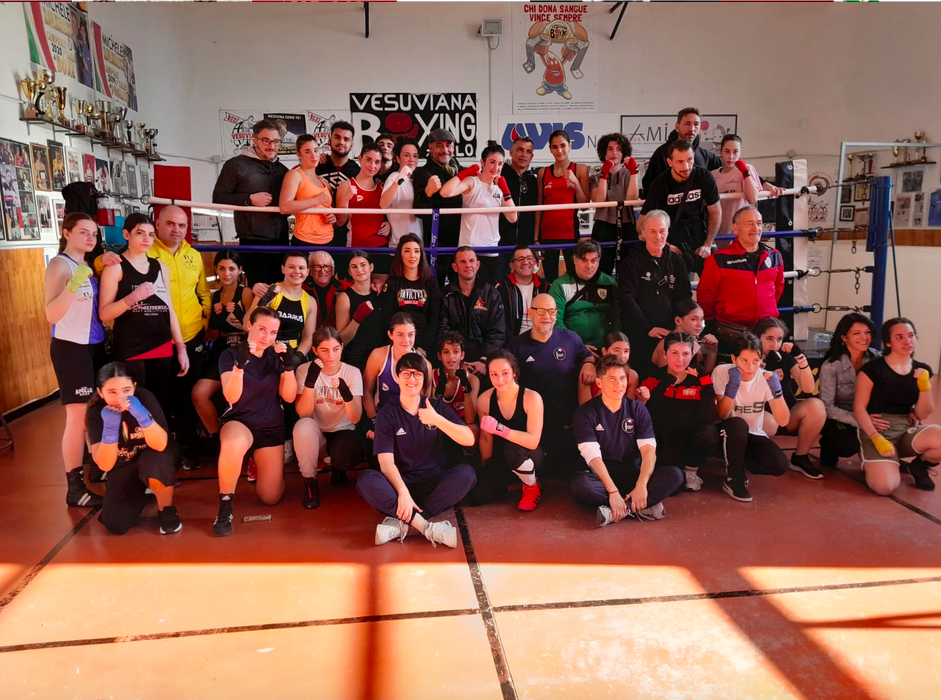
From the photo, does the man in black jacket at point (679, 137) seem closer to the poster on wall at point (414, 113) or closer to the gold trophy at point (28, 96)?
the gold trophy at point (28, 96)

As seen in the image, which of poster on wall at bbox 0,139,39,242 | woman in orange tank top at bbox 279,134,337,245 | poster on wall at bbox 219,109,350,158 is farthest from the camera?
poster on wall at bbox 219,109,350,158

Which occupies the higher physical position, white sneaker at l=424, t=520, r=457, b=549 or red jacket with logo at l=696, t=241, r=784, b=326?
red jacket with logo at l=696, t=241, r=784, b=326

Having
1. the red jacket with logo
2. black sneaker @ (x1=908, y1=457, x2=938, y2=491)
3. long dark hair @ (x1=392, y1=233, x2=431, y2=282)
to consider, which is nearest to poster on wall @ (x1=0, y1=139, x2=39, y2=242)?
long dark hair @ (x1=392, y1=233, x2=431, y2=282)

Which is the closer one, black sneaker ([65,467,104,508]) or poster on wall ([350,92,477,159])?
black sneaker ([65,467,104,508])

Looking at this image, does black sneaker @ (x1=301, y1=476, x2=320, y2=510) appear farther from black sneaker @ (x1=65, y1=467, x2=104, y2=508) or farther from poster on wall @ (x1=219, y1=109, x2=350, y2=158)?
poster on wall @ (x1=219, y1=109, x2=350, y2=158)

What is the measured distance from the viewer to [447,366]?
3844mm

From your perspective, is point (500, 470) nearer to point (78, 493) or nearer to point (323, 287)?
point (323, 287)

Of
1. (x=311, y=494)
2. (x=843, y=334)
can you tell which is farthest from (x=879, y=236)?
(x=311, y=494)

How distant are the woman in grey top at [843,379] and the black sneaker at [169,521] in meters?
3.76

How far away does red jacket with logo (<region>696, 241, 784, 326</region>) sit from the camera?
166 inches

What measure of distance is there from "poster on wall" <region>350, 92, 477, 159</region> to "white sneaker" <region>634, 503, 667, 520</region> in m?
7.23

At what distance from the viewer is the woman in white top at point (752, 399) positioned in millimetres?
3729

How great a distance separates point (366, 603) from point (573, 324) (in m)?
2.32

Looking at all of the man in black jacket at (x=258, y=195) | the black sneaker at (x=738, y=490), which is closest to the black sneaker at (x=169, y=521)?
the man in black jacket at (x=258, y=195)
